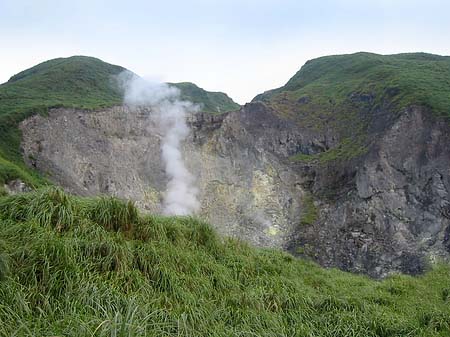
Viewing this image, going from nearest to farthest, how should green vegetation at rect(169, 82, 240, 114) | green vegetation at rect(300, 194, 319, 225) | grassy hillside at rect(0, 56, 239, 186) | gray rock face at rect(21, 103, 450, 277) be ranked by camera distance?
gray rock face at rect(21, 103, 450, 277), grassy hillside at rect(0, 56, 239, 186), green vegetation at rect(300, 194, 319, 225), green vegetation at rect(169, 82, 240, 114)

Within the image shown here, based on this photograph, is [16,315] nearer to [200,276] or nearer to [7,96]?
[200,276]

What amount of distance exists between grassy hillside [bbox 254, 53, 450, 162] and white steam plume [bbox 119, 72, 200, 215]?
8435 mm

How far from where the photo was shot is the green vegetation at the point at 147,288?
15.2 feet

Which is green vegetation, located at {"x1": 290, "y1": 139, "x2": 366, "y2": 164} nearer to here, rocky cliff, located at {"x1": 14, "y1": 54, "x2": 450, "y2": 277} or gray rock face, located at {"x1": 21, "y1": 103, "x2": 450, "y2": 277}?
rocky cliff, located at {"x1": 14, "y1": 54, "x2": 450, "y2": 277}

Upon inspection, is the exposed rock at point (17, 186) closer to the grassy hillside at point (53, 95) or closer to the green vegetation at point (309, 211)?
the grassy hillside at point (53, 95)

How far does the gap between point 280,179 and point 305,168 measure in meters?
2.28

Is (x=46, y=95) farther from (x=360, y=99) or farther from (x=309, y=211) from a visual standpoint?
(x=360, y=99)

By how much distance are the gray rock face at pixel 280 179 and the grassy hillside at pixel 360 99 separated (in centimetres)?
158

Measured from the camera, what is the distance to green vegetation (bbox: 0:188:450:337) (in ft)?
15.2

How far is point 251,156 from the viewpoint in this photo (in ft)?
99.9

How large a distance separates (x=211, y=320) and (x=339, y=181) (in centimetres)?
2322

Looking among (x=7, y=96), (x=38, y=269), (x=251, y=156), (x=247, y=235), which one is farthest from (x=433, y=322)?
(x=7, y=96)

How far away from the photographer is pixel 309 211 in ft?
84.9

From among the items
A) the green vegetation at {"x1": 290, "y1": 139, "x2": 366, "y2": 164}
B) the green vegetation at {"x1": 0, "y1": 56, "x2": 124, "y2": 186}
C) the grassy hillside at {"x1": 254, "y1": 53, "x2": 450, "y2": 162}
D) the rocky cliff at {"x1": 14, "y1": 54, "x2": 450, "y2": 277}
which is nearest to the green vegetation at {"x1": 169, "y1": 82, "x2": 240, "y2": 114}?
the green vegetation at {"x1": 0, "y1": 56, "x2": 124, "y2": 186}
